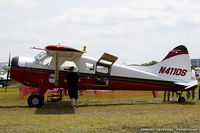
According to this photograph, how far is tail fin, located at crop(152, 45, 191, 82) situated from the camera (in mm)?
12883

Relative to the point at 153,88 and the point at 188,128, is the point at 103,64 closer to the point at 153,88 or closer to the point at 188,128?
the point at 153,88

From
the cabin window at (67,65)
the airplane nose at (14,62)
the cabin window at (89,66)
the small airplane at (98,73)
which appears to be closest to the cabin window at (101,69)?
the small airplane at (98,73)

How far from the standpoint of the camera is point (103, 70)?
40.4 feet

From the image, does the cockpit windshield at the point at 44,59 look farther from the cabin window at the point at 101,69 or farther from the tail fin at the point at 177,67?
the tail fin at the point at 177,67

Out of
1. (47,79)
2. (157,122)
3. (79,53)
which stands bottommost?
(157,122)

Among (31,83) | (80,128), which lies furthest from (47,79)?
(80,128)

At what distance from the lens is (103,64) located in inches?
484

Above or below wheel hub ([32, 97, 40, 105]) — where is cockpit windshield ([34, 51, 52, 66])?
above

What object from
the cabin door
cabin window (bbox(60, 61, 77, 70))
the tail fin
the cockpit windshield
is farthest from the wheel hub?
the tail fin

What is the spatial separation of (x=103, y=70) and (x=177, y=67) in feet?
11.6

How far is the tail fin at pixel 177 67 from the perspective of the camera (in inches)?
507

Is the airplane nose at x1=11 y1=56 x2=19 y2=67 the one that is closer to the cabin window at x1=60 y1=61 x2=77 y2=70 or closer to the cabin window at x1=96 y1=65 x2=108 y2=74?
the cabin window at x1=60 y1=61 x2=77 y2=70

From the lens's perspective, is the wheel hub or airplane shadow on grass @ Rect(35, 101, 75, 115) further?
the wheel hub

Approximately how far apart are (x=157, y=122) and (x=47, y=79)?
6.20m
